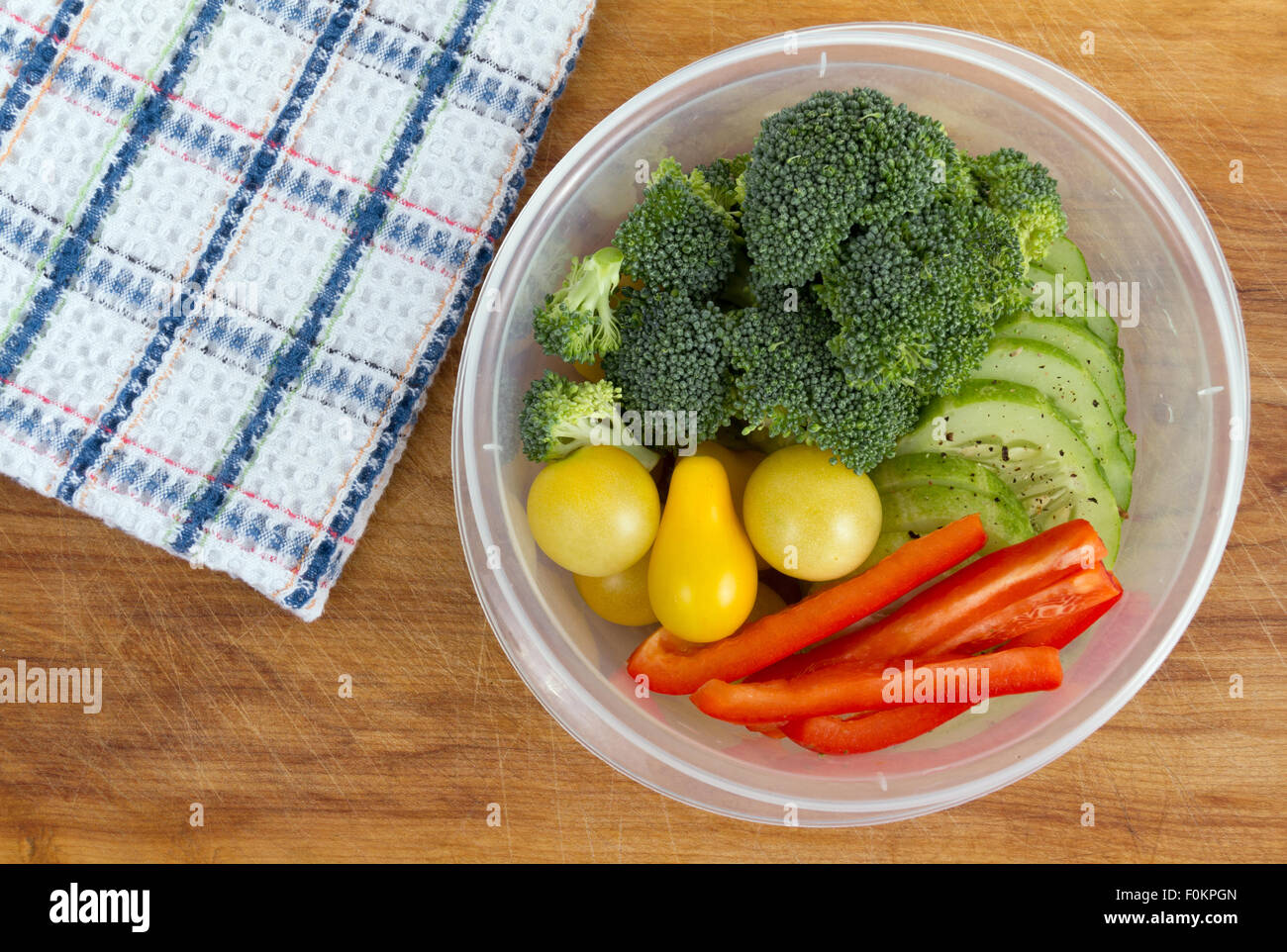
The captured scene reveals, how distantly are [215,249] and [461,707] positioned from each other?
0.65m

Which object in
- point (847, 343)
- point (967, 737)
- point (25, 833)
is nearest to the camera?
point (847, 343)

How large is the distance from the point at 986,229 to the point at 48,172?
3.63 feet

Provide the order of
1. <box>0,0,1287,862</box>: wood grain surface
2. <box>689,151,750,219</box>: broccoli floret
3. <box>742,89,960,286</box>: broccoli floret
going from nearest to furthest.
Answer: <box>742,89,960,286</box>: broccoli floret < <box>689,151,750,219</box>: broccoli floret < <box>0,0,1287,862</box>: wood grain surface

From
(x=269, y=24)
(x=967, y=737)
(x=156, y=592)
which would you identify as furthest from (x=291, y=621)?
(x=967, y=737)

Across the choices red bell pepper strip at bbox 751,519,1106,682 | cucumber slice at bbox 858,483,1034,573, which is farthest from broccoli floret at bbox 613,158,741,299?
red bell pepper strip at bbox 751,519,1106,682

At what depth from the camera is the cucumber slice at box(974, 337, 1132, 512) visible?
97 cm

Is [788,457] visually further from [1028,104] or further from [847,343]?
[1028,104]

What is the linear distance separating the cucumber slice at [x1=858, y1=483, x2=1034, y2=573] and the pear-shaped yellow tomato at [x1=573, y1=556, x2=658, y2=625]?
26 cm

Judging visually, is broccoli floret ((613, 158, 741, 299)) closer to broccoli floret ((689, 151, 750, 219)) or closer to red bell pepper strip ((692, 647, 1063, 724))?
broccoli floret ((689, 151, 750, 219))

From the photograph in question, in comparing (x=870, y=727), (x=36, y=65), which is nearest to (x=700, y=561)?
(x=870, y=727)

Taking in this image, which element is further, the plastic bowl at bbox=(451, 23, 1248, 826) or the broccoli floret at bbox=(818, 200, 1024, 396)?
the plastic bowl at bbox=(451, 23, 1248, 826)

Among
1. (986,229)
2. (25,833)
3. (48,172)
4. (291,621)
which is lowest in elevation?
(25,833)

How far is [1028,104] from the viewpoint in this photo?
1064mm

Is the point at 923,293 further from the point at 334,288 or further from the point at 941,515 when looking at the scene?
the point at 334,288
